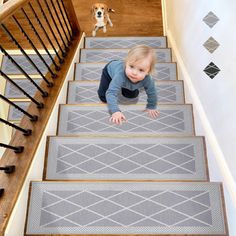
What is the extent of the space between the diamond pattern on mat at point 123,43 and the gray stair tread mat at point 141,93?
106cm

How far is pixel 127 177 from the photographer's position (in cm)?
202

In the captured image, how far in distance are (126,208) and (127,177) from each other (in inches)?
11.0

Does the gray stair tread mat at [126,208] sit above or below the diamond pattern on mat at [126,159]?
below

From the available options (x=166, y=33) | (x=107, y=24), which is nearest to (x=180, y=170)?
(x=166, y=33)

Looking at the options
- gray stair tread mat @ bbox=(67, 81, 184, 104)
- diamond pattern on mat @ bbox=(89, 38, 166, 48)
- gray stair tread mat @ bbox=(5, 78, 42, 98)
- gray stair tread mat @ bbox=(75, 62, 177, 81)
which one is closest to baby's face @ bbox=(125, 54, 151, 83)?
gray stair tread mat @ bbox=(67, 81, 184, 104)

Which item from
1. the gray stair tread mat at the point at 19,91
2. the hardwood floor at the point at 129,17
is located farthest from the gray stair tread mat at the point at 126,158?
the hardwood floor at the point at 129,17

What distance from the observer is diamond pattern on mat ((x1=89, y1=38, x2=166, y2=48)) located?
3844mm

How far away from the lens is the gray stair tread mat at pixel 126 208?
66.9 inches

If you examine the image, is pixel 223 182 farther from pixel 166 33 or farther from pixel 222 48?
pixel 166 33

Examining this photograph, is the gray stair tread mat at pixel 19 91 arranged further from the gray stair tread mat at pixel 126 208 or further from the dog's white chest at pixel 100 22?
the gray stair tread mat at pixel 126 208

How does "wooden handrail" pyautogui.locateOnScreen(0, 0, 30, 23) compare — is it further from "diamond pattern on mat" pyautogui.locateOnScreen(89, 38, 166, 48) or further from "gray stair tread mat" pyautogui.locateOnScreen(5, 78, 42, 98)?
"diamond pattern on mat" pyautogui.locateOnScreen(89, 38, 166, 48)

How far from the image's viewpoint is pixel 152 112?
7.11 feet

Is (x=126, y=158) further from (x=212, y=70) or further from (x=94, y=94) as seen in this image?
(x=94, y=94)

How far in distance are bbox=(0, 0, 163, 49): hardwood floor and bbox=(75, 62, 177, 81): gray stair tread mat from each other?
1.13m
